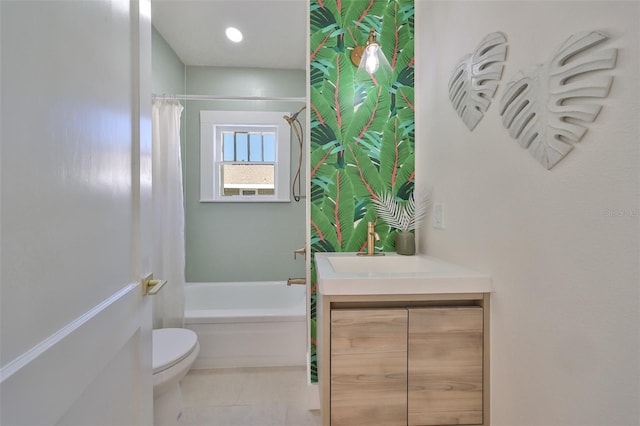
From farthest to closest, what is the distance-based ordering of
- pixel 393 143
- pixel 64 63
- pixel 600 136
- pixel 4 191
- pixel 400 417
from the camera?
pixel 393 143 < pixel 400 417 < pixel 600 136 < pixel 64 63 < pixel 4 191

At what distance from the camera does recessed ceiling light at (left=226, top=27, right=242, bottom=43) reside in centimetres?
234

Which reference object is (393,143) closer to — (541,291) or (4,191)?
(541,291)

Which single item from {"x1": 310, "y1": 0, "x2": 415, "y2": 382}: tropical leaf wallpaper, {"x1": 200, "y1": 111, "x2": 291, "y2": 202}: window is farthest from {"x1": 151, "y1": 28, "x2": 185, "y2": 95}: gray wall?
{"x1": 310, "y1": 0, "x2": 415, "y2": 382}: tropical leaf wallpaper

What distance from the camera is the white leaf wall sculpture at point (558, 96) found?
658 millimetres

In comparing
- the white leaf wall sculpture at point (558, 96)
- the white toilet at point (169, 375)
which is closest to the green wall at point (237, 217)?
the white toilet at point (169, 375)

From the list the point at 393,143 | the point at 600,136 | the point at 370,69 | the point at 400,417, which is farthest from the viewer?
the point at 393,143

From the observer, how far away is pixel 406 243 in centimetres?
160

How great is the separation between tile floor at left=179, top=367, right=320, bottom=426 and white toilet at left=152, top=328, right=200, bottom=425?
179 millimetres

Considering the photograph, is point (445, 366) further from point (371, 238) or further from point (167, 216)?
point (167, 216)

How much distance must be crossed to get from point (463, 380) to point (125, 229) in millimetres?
1248

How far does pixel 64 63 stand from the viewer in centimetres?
55

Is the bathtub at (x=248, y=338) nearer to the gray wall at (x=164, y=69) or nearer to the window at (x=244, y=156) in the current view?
the window at (x=244, y=156)

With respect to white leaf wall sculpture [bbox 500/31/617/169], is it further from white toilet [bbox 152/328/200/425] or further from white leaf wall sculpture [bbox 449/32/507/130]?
white toilet [bbox 152/328/200/425]

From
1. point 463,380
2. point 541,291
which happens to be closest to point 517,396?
point 463,380
